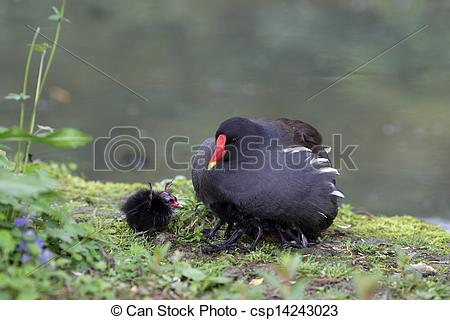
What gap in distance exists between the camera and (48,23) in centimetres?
1387

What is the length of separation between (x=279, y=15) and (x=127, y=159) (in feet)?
27.5

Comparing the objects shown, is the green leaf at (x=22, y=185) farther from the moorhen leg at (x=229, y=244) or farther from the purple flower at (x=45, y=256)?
the moorhen leg at (x=229, y=244)

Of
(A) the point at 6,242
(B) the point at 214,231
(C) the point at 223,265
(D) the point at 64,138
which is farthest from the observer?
(B) the point at 214,231

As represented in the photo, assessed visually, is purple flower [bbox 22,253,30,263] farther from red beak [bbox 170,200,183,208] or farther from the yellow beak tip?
red beak [bbox 170,200,183,208]

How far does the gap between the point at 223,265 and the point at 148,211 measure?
92 cm

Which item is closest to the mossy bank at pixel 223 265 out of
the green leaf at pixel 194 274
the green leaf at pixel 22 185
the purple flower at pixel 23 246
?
the green leaf at pixel 194 274

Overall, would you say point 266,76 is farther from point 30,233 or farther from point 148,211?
point 30,233

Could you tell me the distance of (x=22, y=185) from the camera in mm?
3186

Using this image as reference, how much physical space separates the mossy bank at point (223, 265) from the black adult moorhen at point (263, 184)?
0.19 meters

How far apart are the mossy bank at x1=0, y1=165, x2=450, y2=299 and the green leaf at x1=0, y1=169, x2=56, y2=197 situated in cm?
37

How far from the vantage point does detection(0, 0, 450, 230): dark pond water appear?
27.3 ft

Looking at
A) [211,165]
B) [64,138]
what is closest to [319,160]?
[211,165]

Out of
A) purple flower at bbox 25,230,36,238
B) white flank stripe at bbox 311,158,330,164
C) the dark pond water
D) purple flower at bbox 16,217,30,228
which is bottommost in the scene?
purple flower at bbox 25,230,36,238

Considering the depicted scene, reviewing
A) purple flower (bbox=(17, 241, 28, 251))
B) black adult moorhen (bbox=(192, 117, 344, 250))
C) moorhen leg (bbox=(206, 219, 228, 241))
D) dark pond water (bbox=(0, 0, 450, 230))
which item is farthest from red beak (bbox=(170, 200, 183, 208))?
dark pond water (bbox=(0, 0, 450, 230))
